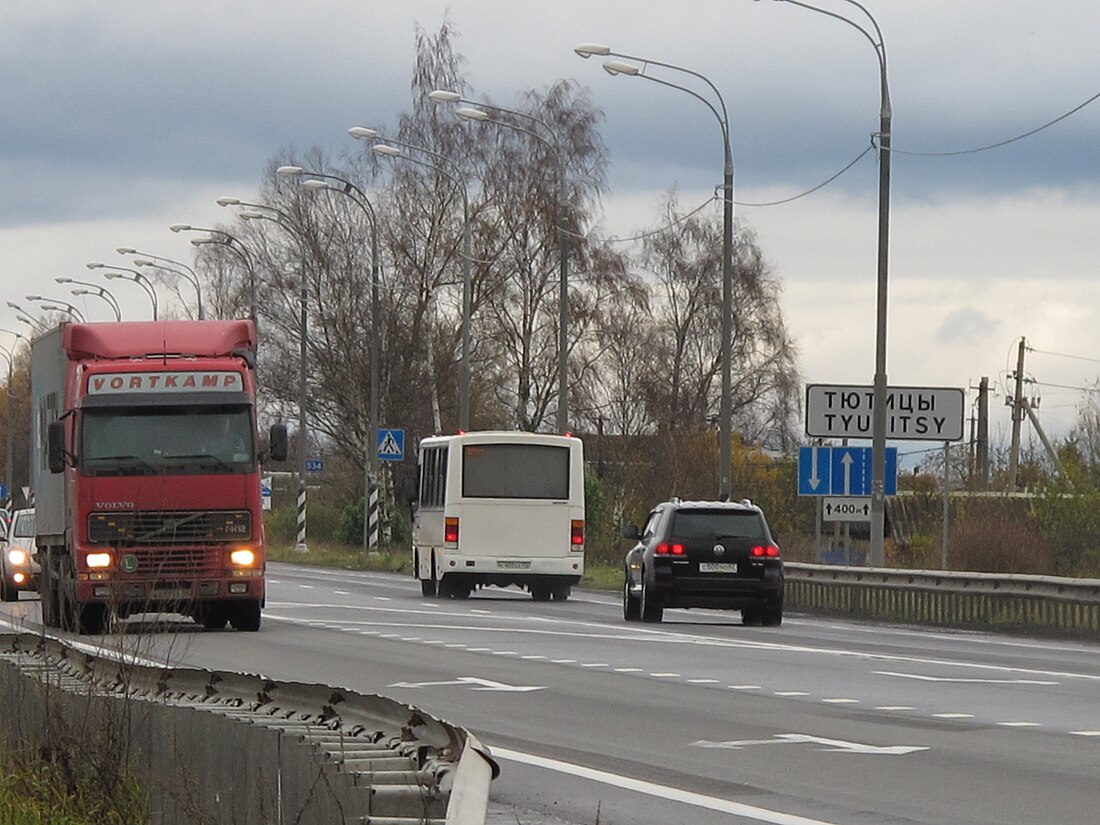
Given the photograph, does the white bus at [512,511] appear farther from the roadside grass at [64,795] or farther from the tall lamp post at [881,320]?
the roadside grass at [64,795]

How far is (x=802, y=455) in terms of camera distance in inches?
1476

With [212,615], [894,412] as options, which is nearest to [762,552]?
[894,412]

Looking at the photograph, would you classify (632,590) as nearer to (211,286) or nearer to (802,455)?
(802,455)

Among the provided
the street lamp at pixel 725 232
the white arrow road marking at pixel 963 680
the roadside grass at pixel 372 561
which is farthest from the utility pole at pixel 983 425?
the white arrow road marking at pixel 963 680

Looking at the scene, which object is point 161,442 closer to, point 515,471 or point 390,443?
point 515,471

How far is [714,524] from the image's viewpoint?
32188 mm

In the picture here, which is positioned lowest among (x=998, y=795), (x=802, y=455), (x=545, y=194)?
(x=998, y=795)

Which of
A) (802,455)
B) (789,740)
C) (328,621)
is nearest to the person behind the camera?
(789,740)

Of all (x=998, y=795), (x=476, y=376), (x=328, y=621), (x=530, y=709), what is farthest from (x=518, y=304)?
(x=998, y=795)

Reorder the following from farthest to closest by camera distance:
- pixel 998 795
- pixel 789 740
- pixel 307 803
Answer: pixel 789 740, pixel 998 795, pixel 307 803

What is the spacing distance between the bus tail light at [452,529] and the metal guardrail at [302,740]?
28082 mm

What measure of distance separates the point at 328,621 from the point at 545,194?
48825mm

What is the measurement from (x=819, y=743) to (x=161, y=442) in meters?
14.1

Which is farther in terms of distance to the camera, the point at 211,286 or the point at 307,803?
the point at 211,286
